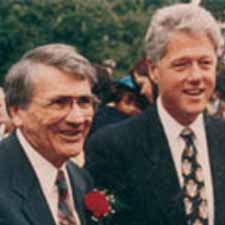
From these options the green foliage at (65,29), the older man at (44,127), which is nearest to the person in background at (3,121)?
the older man at (44,127)

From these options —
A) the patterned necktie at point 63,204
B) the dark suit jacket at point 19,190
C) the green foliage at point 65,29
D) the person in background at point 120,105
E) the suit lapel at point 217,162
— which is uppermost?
the dark suit jacket at point 19,190

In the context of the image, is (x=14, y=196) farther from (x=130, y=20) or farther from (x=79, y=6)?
(x=130, y=20)

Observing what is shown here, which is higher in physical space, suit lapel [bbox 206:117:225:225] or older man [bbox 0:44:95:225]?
older man [bbox 0:44:95:225]

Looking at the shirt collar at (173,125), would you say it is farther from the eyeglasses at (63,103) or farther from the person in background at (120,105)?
the person in background at (120,105)

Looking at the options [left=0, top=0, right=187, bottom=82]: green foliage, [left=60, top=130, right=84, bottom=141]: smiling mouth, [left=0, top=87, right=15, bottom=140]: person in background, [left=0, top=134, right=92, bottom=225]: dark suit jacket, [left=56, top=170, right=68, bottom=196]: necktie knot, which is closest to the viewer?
[left=0, top=134, right=92, bottom=225]: dark suit jacket

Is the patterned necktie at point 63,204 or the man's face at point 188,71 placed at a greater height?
the man's face at point 188,71

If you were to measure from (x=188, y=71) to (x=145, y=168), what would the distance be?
0.63 metres

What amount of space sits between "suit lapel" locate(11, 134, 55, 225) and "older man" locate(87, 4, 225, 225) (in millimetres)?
715

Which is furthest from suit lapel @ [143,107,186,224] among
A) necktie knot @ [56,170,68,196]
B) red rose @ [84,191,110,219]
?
necktie knot @ [56,170,68,196]

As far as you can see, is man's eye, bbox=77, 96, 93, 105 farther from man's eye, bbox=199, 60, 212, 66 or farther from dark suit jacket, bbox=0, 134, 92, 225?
man's eye, bbox=199, 60, 212, 66

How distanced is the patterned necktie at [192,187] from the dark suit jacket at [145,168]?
0.05 m

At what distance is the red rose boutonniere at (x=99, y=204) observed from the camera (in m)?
5.00

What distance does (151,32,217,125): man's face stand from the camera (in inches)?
201

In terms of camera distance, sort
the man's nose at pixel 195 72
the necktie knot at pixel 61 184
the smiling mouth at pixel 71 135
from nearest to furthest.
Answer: the smiling mouth at pixel 71 135 < the necktie knot at pixel 61 184 < the man's nose at pixel 195 72
